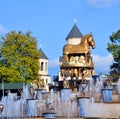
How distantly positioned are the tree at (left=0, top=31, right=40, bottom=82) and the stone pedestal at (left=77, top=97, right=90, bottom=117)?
3136 centimetres

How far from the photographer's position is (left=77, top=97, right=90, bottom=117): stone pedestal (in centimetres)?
2161

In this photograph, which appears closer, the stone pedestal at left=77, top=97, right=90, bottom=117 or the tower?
the stone pedestal at left=77, top=97, right=90, bottom=117

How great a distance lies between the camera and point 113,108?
21.3 meters

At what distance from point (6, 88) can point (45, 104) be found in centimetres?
2732

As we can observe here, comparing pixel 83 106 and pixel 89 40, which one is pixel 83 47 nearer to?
pixel 89 40

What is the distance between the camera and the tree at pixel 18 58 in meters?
53.4

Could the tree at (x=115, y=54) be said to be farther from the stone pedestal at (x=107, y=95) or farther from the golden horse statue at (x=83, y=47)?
the stone pedestal at (x=107, y=95)

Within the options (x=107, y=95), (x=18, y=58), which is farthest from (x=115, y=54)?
(x=107, y=95)

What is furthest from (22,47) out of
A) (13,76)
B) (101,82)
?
(101,82)

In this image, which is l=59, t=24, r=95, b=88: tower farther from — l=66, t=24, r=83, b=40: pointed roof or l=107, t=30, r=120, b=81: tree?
l=66, t=24, r=83, b=40: pointed roof

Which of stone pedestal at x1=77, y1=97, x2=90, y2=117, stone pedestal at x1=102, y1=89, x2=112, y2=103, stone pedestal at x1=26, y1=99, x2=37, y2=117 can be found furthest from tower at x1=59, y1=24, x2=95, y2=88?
stone pedestal at x1=77, y1=97, x2=90, y2=117

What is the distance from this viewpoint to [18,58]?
2156 inches

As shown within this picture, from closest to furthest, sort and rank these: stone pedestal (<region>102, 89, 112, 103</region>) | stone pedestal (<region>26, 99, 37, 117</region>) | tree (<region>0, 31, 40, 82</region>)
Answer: stone pedestal (<region>102, 89, 112, 103</region>) < stone pedestal (<region>26, 99, 37, 117</region>) < tree (<region>0, 31, 40, 82</region>)

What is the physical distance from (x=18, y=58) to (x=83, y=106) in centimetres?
3363
